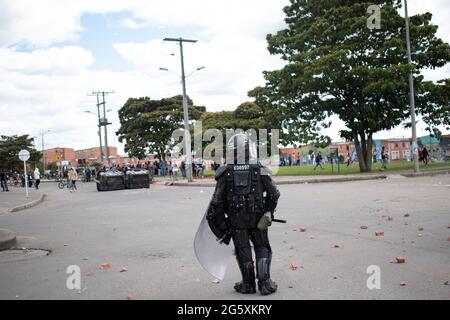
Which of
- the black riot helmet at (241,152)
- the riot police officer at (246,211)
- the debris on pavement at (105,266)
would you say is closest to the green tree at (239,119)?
the debris on pavement at (105,266)

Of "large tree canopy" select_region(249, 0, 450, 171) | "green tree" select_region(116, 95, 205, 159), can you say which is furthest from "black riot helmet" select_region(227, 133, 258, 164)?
"green tree" select_region(116, 95, 205, 159)

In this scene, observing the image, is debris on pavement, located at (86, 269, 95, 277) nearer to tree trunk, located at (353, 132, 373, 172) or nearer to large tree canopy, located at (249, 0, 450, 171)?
large tree canopy, located at (249, 0, 450, 171)

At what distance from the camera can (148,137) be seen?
5541cm

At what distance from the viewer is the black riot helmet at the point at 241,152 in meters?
5.23

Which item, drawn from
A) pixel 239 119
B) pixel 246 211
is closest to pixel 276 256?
pixel 246 211

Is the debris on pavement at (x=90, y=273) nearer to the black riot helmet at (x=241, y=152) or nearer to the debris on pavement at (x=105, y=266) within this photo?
the debris on pavement at (x=105, y=266)

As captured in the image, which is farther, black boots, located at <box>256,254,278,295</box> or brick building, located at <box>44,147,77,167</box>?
brick building, located at <box>44,147,77,167</box>

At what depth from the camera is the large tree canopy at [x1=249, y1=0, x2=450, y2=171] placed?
87.1ft

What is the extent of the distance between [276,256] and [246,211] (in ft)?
7.20

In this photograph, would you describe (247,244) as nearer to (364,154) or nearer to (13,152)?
(364,154)

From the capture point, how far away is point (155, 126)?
55.8 metres

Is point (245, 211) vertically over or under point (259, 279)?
over

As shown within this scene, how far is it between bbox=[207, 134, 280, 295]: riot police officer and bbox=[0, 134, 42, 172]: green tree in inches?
2987
